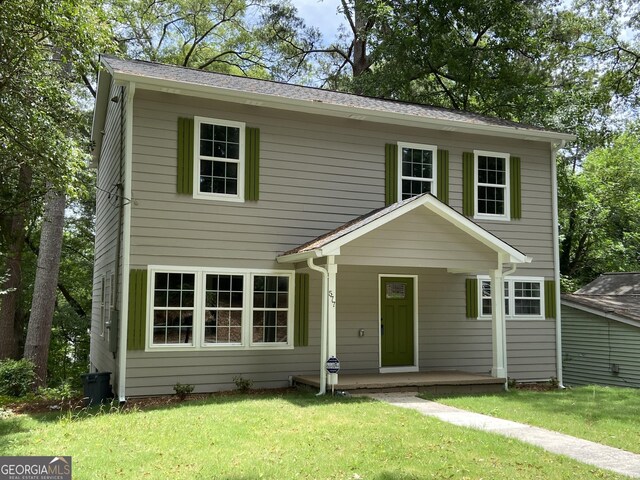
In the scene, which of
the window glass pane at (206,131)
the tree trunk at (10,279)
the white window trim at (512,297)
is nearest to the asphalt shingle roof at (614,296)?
the white window trim at (512,297)

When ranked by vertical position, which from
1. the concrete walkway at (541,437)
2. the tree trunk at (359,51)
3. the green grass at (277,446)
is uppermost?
the tree trunk at (359,51)

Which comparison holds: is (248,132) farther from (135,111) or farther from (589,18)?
(589,18)

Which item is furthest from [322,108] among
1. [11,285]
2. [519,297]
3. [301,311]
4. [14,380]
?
[11,285]

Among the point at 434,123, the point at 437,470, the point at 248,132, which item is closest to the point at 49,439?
the point at 437,470

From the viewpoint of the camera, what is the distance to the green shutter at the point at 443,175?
41.5 ft

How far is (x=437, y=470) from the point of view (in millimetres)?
5598

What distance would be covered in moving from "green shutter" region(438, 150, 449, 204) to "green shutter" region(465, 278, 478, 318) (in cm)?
181

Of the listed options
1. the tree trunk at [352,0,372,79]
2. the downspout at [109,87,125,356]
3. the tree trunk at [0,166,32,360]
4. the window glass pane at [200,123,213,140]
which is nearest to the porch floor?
the downspout at [109,87,125,356]

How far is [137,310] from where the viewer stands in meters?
9.98

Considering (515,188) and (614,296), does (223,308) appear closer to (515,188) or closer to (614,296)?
(515,188)

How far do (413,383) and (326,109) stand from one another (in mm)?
5311

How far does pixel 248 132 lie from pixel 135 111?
2.03 m

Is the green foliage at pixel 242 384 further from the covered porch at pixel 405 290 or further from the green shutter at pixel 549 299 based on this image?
the green shutter at pixel 549 299

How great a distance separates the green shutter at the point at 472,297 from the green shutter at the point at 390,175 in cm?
247
